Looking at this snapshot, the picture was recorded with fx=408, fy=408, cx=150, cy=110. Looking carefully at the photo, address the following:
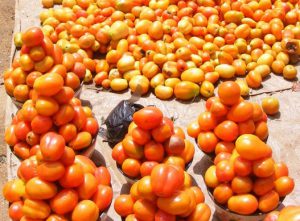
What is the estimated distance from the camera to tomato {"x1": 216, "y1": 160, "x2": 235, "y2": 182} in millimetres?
2430

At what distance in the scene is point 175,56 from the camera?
3.90 meters

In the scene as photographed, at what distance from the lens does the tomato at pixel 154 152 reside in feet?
8.48

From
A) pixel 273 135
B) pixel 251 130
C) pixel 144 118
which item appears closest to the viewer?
pixel 144 118

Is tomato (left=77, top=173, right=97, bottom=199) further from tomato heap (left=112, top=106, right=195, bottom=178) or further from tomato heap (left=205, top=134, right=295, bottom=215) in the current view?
tomato heap (left=205, top=134, right=295, bottom=215)

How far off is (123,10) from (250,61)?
151cm

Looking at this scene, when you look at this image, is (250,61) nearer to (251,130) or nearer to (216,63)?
(216,63)

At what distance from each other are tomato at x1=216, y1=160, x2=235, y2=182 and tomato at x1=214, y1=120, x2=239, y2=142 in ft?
0.86

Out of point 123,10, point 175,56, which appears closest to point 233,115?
point 175,56

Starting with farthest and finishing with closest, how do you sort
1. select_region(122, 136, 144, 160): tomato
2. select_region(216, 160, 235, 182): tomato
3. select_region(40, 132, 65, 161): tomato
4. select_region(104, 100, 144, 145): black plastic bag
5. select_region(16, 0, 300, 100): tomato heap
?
select_region(16, 0, 300, 100): tomato heap, select_region(104, 100, 144, 145): black plastic bag, select_region(122, 136, 144, 160): tomato, select_region(216, 160, 235, 182): tomato, select_region(40, 132, 65, 161): tomato

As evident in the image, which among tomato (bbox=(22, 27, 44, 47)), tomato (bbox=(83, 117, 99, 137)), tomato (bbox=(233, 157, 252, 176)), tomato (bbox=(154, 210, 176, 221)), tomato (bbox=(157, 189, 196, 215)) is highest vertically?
tomato (bbox=(22, 27, 44, 47))

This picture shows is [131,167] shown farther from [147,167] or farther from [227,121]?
[227,121]

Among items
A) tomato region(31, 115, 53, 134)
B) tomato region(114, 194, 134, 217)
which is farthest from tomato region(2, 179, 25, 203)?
tomato region(114, 194, 134, 217)

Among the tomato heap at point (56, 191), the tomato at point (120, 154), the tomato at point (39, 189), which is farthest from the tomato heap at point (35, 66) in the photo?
the tomato at point (39, 189)

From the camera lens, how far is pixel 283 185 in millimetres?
2414
